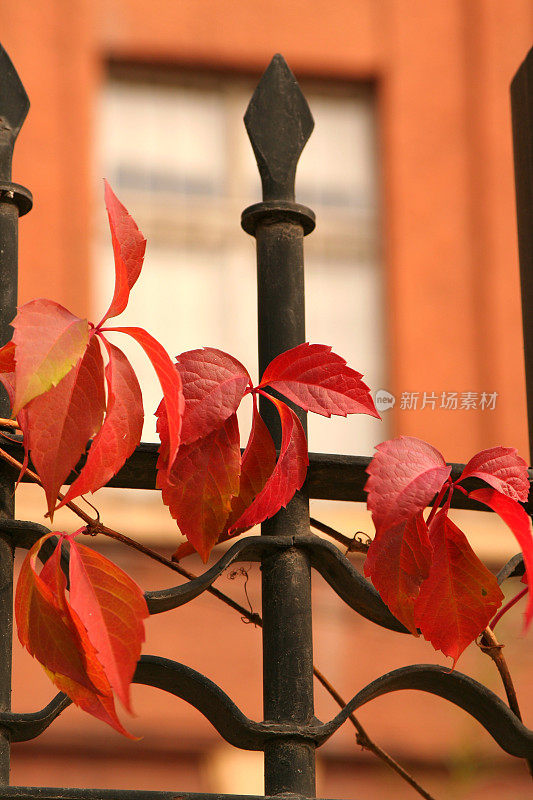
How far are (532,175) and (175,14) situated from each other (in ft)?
9.60

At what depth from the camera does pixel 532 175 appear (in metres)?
0.74

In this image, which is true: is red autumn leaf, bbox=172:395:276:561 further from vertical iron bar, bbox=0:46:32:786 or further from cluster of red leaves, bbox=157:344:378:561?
vertical iron bar, bbox=0:46:32:786

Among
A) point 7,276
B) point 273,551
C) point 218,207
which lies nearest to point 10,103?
point 7,276

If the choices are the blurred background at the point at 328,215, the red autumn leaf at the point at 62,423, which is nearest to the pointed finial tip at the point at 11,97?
the red autumn leaf at the point at 62,423

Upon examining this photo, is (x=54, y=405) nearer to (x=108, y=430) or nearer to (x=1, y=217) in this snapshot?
(x=108, y=430)

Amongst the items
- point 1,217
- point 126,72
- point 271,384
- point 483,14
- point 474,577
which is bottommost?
point 474,577

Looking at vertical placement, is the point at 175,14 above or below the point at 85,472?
above

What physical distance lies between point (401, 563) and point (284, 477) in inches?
3.0

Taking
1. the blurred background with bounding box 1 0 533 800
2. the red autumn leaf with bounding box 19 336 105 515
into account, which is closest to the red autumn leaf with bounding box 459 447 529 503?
the red autumn leaf with bounding box 19 336 105 515

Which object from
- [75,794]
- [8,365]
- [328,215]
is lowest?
[75,794]

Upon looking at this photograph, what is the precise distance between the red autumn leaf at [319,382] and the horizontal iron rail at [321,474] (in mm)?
55

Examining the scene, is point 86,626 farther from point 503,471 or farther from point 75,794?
point 503,471

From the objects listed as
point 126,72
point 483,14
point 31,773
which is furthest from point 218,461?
point 483,14

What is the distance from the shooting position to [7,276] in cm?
64
